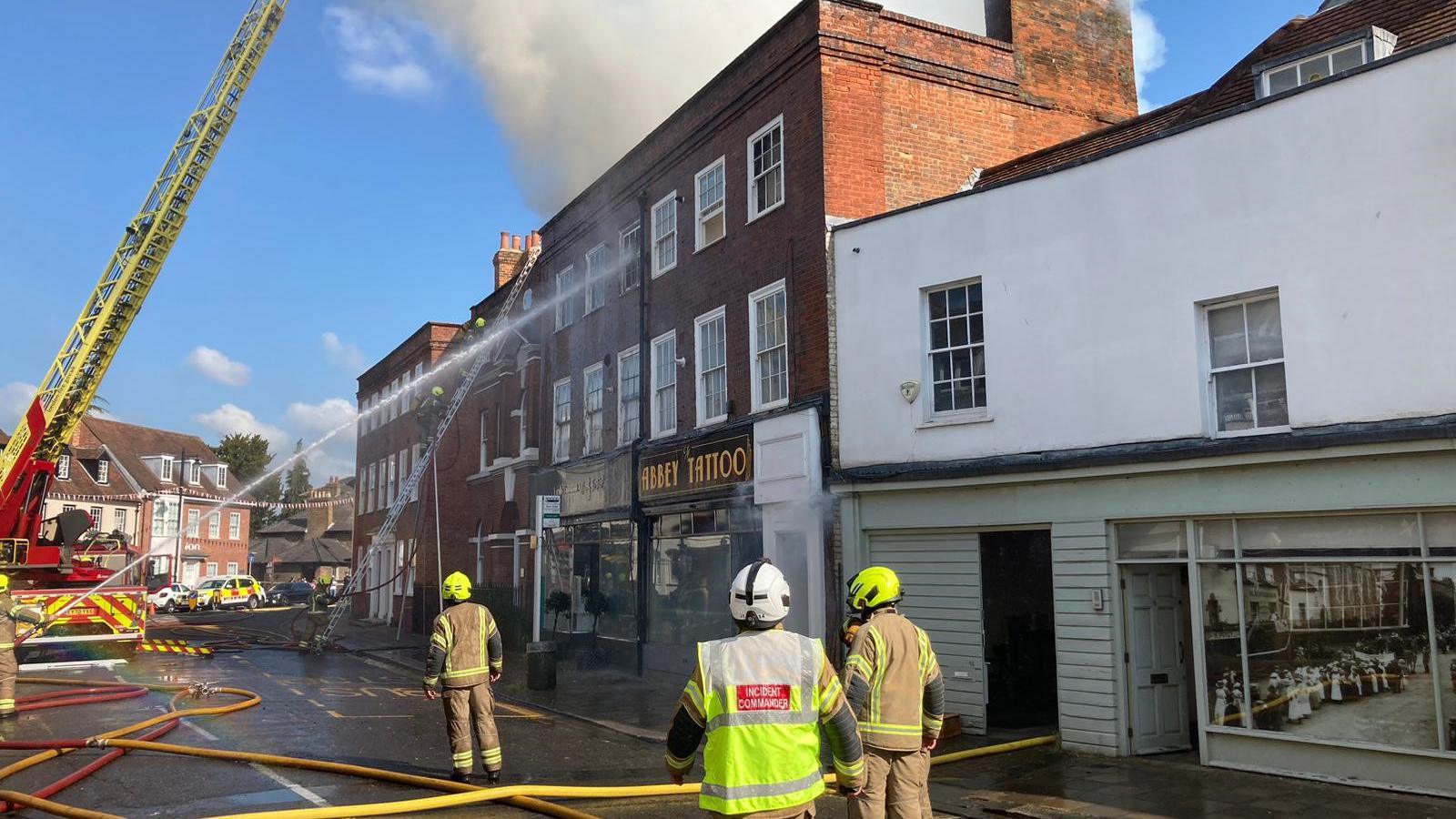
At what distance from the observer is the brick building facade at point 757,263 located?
1492cm

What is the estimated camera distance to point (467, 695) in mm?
8891

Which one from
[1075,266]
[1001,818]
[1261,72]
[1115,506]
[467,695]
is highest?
[1261,72]

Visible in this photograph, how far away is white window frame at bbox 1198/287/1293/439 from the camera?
9539mm

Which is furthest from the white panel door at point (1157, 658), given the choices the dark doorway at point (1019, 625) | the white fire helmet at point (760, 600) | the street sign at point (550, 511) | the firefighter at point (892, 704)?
the street sign at point (550, 511)

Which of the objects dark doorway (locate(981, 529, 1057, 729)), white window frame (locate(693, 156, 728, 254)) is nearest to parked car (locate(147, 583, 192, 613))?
white window frame (locate(693, 156, 728, 254))

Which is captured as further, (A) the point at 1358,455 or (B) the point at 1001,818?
(A) the point at 1358,455

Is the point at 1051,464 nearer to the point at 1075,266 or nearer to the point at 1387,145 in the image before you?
the point at 1075,266

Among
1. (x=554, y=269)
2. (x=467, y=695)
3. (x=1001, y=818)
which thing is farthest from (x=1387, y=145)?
(x=554, y=269)

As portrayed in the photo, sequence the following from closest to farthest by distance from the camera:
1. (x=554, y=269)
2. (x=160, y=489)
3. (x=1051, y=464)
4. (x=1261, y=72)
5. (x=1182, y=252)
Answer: (x=1182, y=252) → (x=1051, y=464) → (x=1261, y=72) → (x=554, y=269) → (x=160, y=489)

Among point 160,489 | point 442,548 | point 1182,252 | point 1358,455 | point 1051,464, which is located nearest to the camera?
point 1358,455

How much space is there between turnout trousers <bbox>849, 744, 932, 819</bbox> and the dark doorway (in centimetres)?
744

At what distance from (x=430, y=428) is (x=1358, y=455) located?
90.0 ft

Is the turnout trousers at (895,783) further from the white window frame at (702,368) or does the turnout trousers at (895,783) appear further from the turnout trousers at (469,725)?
the white window frame at (702,368)

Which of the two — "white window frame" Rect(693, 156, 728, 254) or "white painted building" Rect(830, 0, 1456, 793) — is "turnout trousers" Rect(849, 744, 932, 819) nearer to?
"white painted building" Rect(830, 0, 1456, 793)
